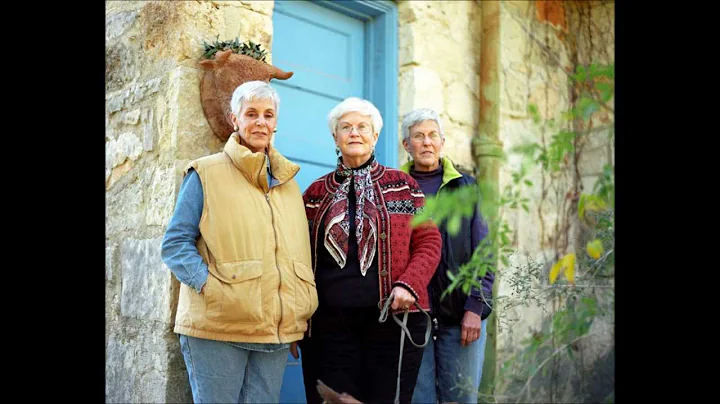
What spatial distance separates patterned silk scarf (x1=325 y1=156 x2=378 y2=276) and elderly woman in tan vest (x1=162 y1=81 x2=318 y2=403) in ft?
0.39

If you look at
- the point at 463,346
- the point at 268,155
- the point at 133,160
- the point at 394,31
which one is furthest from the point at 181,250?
the point at 394,31

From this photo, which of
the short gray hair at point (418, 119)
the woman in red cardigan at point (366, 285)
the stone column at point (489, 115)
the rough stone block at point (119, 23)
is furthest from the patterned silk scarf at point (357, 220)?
the stone column at point (489, 115)

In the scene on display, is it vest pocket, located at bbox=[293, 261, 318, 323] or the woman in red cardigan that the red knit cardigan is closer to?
the woman in red cardigan

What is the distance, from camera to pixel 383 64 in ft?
14.5

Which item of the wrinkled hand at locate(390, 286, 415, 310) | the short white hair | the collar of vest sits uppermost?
the short white hair

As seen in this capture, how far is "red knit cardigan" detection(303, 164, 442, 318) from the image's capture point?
2752 mm

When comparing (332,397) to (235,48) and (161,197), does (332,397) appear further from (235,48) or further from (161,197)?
(235,48)

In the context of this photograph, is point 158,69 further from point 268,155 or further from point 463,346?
point 463,346

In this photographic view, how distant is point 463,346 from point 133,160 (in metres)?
1.74

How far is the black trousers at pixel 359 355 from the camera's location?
8.89ft

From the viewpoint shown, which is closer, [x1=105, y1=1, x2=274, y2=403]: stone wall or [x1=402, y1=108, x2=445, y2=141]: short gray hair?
[x1=105, y1=1, x2=274, y2=403]: stone wall

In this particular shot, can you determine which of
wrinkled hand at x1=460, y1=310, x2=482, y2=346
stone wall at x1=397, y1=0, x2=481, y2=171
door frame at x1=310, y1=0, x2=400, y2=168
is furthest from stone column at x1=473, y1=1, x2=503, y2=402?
wrinkled hand at x1=460, y1=310, x2=482, y2=346

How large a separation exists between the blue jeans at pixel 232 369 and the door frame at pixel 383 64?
1.92 metres

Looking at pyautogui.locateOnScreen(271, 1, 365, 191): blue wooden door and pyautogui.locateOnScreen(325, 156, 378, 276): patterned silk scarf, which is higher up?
pyautogui.locateOnScreen(271, 1, 365, 191): blue wooden door
